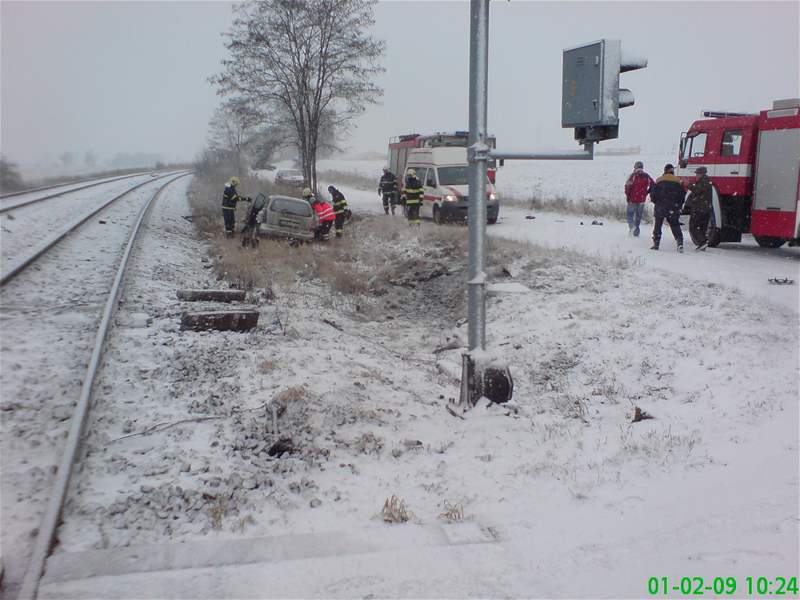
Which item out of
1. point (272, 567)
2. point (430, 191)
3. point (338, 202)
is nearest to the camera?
point (272, 567)

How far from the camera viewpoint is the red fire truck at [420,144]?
23.5 m

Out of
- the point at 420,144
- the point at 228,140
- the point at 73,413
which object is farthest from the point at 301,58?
the point at 228,140

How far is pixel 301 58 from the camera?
25141 millimetres

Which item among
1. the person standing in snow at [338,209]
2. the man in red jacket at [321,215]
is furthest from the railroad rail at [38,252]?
the person standing in snow at [338,209]

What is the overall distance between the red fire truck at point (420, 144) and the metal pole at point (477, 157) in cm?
1437

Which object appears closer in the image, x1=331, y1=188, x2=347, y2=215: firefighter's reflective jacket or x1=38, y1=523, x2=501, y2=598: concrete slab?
x1=38, y1=523, x2=501, y2=598: concrete slab

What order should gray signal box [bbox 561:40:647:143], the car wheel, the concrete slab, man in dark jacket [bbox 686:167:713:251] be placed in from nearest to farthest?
1. the concrete slab
2. gray signal box [bbox 561:40:647:143]
3. man in dark jacket [bbox 686:167:713:251]
4. the car wheel

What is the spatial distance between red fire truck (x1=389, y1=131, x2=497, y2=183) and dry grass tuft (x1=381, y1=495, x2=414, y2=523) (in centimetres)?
1706

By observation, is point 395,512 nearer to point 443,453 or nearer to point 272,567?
point 272,567

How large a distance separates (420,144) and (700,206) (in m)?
12.8

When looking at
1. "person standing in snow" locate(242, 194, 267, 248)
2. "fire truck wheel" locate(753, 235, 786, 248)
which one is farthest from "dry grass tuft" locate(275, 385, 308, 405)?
"fire truck wheel" locate(753, 235, 786, 248)

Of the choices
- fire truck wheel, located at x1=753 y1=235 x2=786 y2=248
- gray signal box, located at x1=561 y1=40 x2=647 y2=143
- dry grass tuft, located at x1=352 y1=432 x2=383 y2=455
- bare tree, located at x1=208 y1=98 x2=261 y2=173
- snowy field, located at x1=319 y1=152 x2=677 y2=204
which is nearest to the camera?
dry grass tuft, located at x1=352 y1=432 x2=383 y2=455

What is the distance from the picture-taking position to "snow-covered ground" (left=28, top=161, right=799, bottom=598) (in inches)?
136

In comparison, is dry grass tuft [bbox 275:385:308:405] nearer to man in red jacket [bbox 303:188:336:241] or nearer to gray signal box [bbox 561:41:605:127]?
gray signal box [bbox 561:41:605:127]
